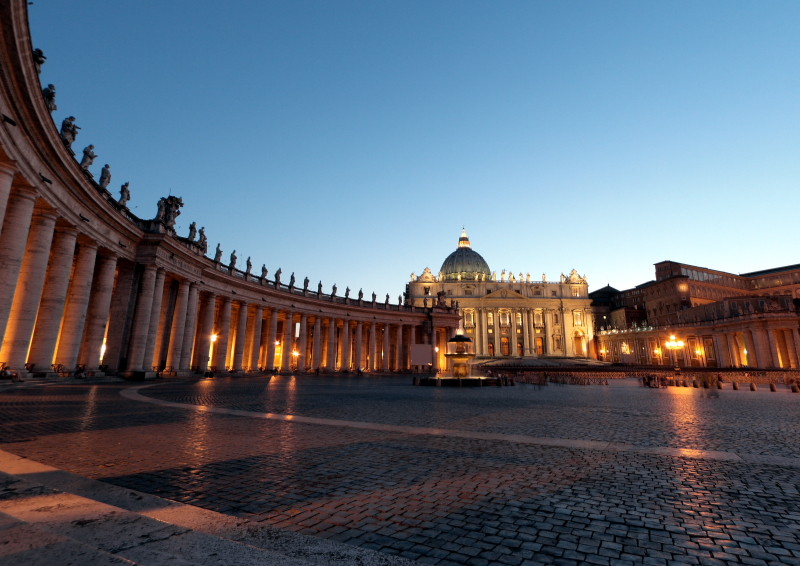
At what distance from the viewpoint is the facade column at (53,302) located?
24.1 m

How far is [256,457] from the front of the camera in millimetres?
8016

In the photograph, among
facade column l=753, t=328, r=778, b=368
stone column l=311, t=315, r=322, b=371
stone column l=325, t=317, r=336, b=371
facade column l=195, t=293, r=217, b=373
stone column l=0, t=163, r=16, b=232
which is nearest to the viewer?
stone column l=0, t=163, r=16, b=232

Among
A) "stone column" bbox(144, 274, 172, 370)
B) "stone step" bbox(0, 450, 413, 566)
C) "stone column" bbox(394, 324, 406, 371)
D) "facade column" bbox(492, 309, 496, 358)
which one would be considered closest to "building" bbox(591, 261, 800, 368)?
"facade column" bbox(492, 309, 496, 358)

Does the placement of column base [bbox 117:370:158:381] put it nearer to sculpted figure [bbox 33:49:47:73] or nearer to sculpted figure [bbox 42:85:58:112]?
sculpted figure [bbox 42:85:58:112]

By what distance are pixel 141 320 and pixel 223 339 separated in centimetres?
1511

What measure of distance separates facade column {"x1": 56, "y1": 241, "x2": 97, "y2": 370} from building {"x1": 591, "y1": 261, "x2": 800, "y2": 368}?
3277 inches

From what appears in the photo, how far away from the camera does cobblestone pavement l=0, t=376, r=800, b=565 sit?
4418mm

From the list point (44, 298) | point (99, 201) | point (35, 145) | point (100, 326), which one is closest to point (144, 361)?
point (100, 326)

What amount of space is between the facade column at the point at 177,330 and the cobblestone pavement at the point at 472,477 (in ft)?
84.8

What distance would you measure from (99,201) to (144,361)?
13295 mm

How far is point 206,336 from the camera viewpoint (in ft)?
147

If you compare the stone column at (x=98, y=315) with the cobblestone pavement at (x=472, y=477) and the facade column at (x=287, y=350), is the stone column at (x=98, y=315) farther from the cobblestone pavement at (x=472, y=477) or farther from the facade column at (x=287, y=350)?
the facade column at (x=287, y=350)

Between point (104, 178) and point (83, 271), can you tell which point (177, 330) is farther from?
point (104, 178)

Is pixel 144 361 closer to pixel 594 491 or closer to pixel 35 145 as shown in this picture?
pixel 35 145
